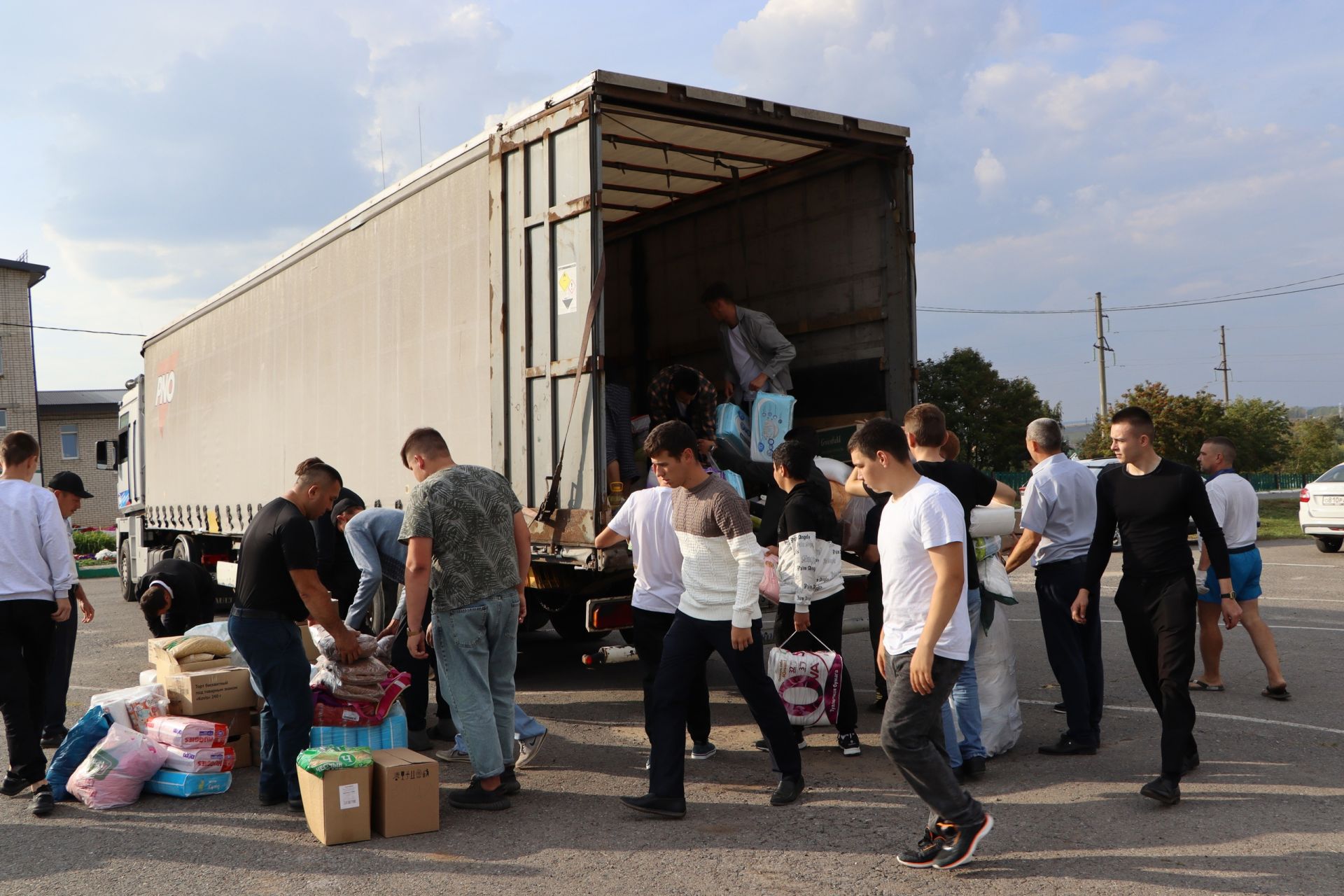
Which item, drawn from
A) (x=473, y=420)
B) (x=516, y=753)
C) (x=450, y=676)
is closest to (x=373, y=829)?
(x=450, y=676)

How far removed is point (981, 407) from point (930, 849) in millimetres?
36307

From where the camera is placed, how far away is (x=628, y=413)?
21.6 feet

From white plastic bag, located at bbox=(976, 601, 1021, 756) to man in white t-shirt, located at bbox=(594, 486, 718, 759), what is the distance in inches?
56.3

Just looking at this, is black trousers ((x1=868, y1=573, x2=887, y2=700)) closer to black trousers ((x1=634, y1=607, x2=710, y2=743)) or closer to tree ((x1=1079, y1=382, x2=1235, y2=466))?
black trousers ((x1=634, y1=607, x2=710, y2=743))

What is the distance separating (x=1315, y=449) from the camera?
178 feet

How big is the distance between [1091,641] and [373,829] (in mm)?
3769

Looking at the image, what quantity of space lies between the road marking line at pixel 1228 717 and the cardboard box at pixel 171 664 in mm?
4406

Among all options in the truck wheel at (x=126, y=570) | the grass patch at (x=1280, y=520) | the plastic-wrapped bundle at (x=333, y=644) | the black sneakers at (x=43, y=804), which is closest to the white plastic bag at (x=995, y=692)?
the plastic-wrapped bundle at (x=333, y=644)

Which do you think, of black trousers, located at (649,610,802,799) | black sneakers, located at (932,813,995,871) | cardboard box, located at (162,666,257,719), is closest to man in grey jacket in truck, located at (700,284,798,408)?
black trousers, located at (649,610,802,799)

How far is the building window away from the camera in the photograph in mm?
42500

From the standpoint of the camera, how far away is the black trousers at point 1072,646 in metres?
5.50

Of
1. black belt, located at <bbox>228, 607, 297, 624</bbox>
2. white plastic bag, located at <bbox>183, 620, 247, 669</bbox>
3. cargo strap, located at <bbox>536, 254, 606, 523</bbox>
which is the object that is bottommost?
white plastic bag, located at <bbox>183, 620, 247, 669</bbox>

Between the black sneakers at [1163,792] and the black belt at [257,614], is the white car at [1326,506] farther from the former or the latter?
the black belt at [257,614]

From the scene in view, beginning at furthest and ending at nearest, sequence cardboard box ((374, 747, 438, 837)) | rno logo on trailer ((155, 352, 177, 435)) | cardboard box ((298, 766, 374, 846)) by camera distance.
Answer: rno logo on trailer ((155, 352, 177, 435)), cardboard box ((374, 747, 438, 837)), cardboard box ((298, 766, 374, 846))
